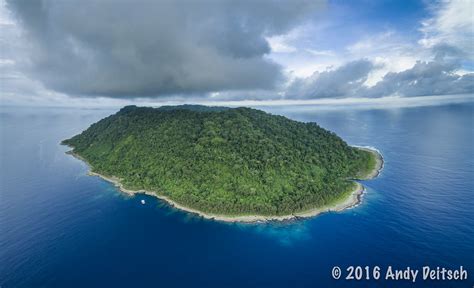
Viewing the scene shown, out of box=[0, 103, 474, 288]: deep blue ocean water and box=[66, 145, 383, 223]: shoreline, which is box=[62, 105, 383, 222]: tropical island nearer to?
box=[66, 145, 383, 223]: shoreline

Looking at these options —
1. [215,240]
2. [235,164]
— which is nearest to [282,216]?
[215,240]

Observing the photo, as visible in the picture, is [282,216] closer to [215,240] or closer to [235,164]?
[215,240]

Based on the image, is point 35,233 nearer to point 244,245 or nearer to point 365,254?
point 244,245

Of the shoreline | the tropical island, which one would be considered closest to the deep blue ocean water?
the shoreline

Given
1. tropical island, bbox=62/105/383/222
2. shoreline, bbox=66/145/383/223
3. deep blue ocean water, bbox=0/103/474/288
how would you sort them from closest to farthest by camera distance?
1. deep blue ocean water, bbox=0/103/474/288
2. shoreline, bbox=66/145/383/223
3. tropical island, bbox=62/105/383/222

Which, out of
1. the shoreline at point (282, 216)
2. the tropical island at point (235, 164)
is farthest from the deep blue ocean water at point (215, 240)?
the tropical island at point (235, 164)

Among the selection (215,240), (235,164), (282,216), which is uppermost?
(235,164)

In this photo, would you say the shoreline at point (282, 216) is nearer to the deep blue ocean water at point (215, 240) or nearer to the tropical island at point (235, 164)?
the tropical island at point (235, 164)

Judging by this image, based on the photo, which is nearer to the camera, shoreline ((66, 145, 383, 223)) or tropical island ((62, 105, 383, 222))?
shoreline ((66, 145, 383, 223))

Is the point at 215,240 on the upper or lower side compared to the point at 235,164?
lower
